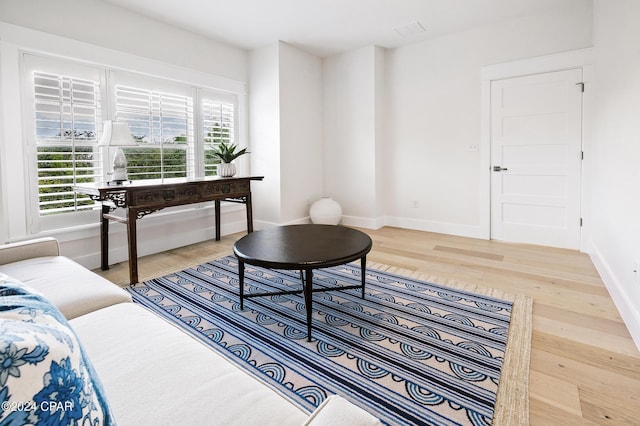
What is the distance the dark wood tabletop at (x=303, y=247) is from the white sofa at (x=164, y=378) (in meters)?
0.75

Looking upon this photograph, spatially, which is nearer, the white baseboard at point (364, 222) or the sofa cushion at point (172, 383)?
the sofa cushion at point (172, 383)

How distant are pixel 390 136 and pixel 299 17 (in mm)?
2005

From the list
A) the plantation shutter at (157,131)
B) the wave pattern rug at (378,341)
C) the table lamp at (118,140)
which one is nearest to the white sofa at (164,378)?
the wave pattern rug at (378,341)

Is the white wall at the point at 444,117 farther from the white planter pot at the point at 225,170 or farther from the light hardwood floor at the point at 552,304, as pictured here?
the white planter pot at the point at 225,170

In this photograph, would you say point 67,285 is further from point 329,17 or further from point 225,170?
point 329,17

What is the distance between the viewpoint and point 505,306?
91.9 inches

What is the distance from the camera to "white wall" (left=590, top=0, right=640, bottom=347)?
203cm

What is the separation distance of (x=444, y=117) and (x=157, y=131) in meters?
3.48

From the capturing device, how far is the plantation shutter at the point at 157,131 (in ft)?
11.5

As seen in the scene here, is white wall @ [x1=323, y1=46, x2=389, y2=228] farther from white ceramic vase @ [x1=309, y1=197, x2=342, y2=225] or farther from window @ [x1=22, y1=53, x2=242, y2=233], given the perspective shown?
window @ [x1=22, y1=53, x2=242, y2=233]

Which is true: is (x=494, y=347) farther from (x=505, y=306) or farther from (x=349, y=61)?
(x=349, y=61)

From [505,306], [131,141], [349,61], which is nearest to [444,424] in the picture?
[505,306]

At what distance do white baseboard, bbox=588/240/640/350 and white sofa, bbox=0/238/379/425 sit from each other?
6.79ft

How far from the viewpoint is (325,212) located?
475 cm
